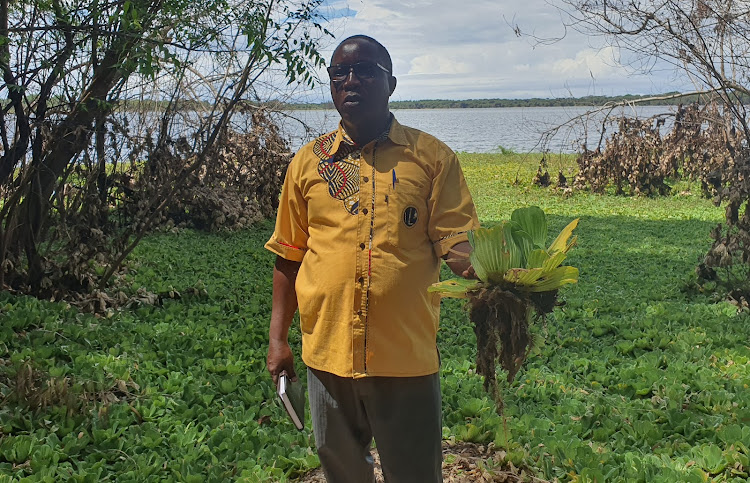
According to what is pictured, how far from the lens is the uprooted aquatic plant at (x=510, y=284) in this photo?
206 centimetres

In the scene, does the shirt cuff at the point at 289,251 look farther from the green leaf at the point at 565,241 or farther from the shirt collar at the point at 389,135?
the green leaf at the point at 565,241

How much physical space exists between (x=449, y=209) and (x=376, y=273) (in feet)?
1.01

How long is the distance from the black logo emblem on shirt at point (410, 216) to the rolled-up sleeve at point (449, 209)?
5 centimetres

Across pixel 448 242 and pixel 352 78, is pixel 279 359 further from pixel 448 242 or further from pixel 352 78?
pixel 352 78

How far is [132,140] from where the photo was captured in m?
6.81

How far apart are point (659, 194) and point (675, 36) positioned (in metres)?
9.64

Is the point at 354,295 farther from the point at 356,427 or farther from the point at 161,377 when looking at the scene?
the point at 161,377

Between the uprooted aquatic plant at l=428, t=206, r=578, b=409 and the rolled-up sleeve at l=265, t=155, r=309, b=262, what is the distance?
597mm

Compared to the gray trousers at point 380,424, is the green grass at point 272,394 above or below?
below

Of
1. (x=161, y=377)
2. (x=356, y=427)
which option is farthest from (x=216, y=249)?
(x=356, y=427)

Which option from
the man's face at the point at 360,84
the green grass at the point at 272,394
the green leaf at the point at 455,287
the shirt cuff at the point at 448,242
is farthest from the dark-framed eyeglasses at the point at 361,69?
the green grass at the point at 272,394

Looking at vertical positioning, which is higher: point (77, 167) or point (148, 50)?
point (148, 50)

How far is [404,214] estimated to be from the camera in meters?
2.17

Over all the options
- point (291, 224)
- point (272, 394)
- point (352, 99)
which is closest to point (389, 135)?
point (352, 99)
